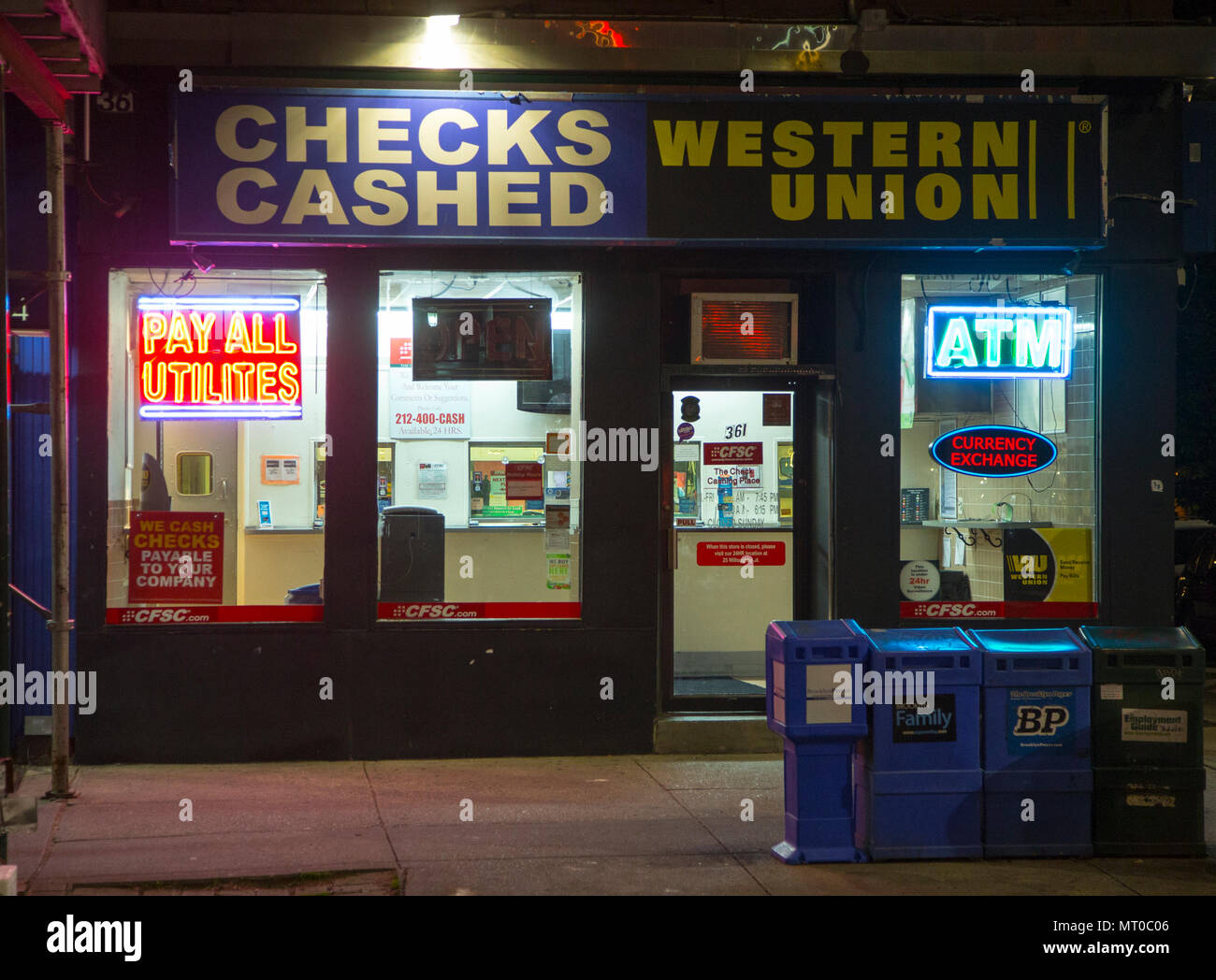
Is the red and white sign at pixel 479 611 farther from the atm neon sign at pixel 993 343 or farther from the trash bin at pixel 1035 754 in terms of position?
the trash bin at pixel 1035 754

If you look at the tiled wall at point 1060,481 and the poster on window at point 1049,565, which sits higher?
the tiled wall at point 1060,481

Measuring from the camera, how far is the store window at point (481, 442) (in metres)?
9.05

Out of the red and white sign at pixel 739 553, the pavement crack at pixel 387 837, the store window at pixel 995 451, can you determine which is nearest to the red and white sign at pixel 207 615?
the pavement crack at pixel 387 837

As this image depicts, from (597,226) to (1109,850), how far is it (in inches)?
199

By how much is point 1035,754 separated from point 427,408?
15.7ft

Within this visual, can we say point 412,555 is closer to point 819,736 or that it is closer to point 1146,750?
point 819,736

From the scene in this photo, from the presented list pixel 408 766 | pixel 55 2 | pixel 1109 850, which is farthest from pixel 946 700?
pixel 55 2

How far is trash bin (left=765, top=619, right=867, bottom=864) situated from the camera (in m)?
6.41

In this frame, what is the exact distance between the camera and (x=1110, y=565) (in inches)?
368

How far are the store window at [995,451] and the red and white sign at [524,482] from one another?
106 inches

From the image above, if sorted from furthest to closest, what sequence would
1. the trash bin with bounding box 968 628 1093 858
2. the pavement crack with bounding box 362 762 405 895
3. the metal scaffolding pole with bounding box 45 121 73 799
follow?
1. the metal scaffolding pole with bounding box 45 121 73 799
2. the trash bin with bounding box 968 628 1093 858
3. the pavement crack with bounding box 362 762 405 895

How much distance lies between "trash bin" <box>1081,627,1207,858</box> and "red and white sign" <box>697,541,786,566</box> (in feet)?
11.0

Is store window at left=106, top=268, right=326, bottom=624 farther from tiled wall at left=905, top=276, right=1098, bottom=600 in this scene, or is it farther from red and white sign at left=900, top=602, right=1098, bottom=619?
red and white sign at left=900, top=602, right=1098, bottom=619

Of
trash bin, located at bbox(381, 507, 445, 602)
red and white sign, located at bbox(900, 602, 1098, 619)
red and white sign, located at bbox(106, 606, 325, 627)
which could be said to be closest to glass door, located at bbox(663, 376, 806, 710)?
red and white sign, located at bbox(900, 602, 1098, 619)
